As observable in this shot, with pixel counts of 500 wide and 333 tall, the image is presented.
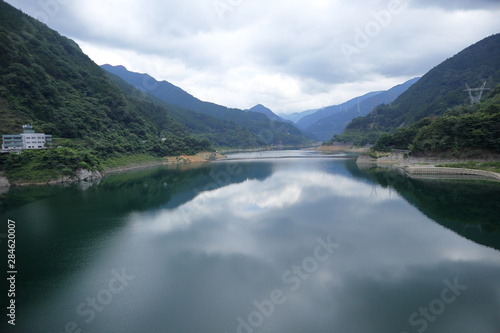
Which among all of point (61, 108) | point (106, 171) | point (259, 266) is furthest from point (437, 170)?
point (61, 108)

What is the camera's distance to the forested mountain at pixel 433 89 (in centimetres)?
6956

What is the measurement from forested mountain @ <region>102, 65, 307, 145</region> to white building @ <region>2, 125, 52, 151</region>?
92540 millimetres

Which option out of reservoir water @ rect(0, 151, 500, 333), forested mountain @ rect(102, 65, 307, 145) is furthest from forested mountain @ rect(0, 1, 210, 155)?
forested mountain @ rect(102, 65, 307, 145)

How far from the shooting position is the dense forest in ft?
88.3

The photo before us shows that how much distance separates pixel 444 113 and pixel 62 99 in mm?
65426

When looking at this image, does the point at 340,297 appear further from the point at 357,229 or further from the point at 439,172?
the point at 439,172

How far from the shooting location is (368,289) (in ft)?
24.7

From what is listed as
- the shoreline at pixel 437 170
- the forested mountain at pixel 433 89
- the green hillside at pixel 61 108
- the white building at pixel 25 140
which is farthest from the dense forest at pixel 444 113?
the white building at pixel 25 140

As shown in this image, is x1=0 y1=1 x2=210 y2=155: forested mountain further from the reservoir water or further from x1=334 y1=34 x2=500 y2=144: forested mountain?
x1=334 y1=34 x2=500 y2=144: forested mountain

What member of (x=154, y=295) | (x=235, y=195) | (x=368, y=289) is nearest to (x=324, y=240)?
(x=368, y=289)

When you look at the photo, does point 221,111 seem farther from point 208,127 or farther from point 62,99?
point 62,99

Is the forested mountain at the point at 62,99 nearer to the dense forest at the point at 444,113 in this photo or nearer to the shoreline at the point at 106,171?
the shoreline at the point at 106,171

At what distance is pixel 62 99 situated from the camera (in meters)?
45.0

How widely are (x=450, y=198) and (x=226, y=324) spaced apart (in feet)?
60.6
